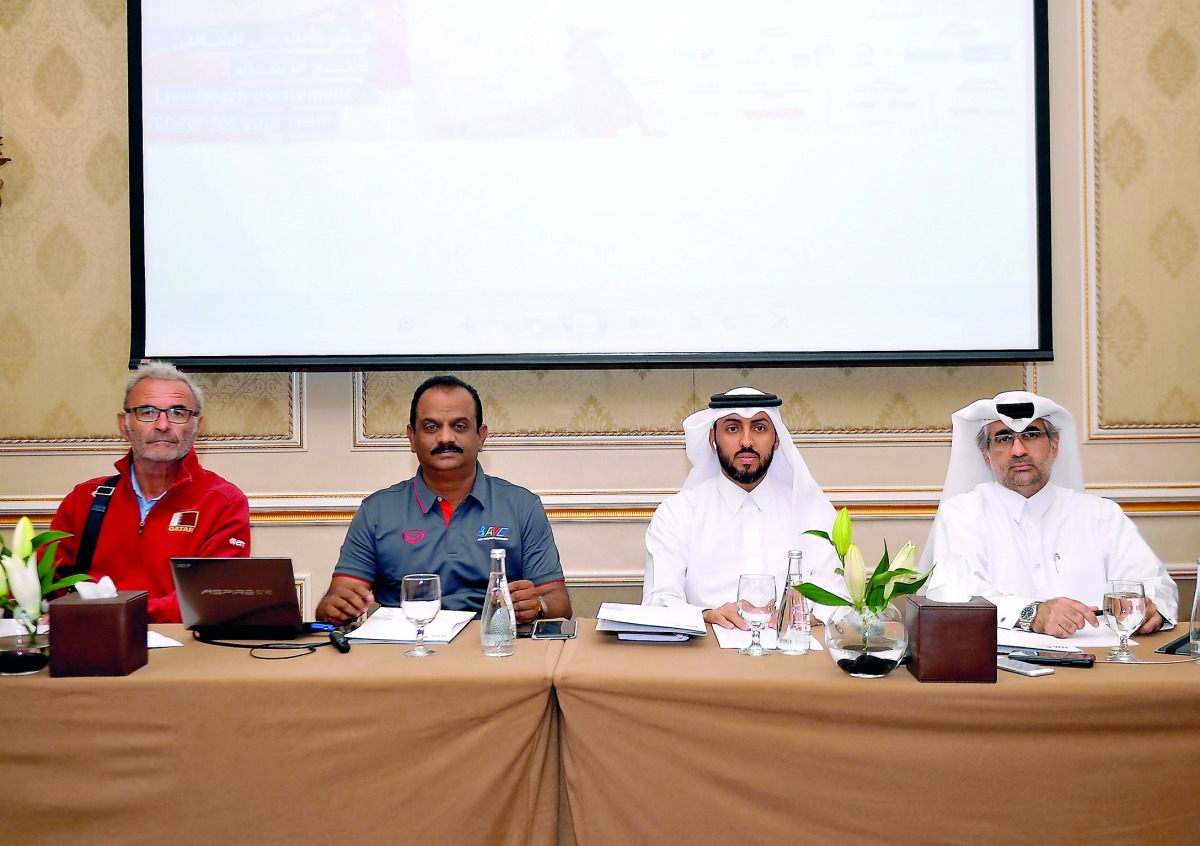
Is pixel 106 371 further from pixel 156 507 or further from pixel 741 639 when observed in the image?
pixel 741 639

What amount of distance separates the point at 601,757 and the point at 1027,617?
3.59 ft

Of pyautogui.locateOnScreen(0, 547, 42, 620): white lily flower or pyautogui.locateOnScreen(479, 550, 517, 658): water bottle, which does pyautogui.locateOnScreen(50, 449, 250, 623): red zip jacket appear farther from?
pyautogui.locateOnScreen(479, 550, 517, 658): water bottle

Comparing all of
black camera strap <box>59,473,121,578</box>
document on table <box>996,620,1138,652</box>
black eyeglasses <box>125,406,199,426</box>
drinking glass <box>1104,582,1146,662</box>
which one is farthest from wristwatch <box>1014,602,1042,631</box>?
black camera strap <box>59,473,121,578</box>

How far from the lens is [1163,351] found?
3.47m

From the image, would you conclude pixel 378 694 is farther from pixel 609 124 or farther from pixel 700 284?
pixel 609 124

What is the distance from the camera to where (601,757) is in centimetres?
156

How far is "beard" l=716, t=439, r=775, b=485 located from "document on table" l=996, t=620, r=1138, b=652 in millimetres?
993

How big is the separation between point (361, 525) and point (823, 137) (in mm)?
2278

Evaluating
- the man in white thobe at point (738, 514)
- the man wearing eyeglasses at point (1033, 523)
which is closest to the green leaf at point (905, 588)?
the man wearing eyeglasses at point (1033, 523)

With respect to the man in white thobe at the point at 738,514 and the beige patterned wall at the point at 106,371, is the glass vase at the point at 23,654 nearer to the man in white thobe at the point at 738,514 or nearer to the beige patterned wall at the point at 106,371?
the man in white thobe at the point at 738,514

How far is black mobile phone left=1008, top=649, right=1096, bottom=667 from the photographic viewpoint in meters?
1.63

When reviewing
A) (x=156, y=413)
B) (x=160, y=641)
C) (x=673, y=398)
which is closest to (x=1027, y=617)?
(x=673, y=398)

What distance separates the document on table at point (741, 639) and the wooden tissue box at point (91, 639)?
3.87ft

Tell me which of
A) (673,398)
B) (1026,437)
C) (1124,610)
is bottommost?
(1124,610)
